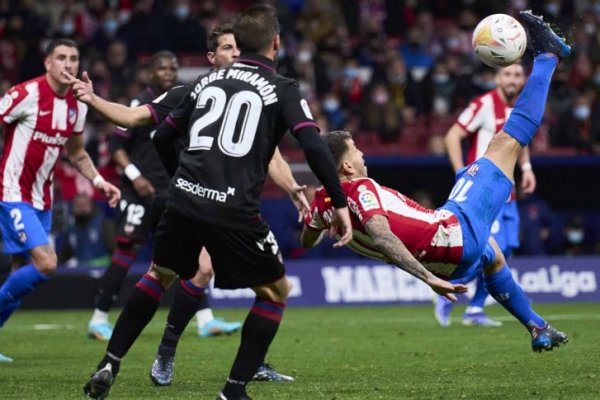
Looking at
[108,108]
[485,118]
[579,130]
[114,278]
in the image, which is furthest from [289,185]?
[579,130]

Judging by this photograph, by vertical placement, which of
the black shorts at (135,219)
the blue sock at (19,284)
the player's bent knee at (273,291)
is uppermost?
the player's bent knee at (273,291)

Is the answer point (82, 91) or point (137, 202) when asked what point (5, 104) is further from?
point (82, 91)

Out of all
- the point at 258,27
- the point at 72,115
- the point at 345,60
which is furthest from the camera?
the point at 345,60

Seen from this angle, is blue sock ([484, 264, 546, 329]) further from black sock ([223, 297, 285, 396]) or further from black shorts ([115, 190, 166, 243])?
black shorts ([115, 190, 166, 243])

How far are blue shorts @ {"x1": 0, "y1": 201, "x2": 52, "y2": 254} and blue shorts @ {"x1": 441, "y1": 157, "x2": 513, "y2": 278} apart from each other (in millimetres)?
3520

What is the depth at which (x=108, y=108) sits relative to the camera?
7.37 metres

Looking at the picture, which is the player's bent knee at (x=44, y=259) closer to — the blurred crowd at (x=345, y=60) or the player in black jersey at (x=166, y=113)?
the player in black jersey at (x=166, y=113)

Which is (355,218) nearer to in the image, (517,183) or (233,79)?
(233,79)

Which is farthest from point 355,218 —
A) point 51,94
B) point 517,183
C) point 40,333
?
point 517,183

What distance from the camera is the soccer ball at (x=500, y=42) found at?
9336 millimetres

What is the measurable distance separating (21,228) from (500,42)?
161 inches

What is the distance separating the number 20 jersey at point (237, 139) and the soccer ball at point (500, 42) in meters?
3.03

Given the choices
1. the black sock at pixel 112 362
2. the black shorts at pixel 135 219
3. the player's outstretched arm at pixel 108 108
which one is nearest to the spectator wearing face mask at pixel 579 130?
the black shorts at pixel 135 219

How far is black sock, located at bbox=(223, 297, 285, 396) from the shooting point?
266 inches
